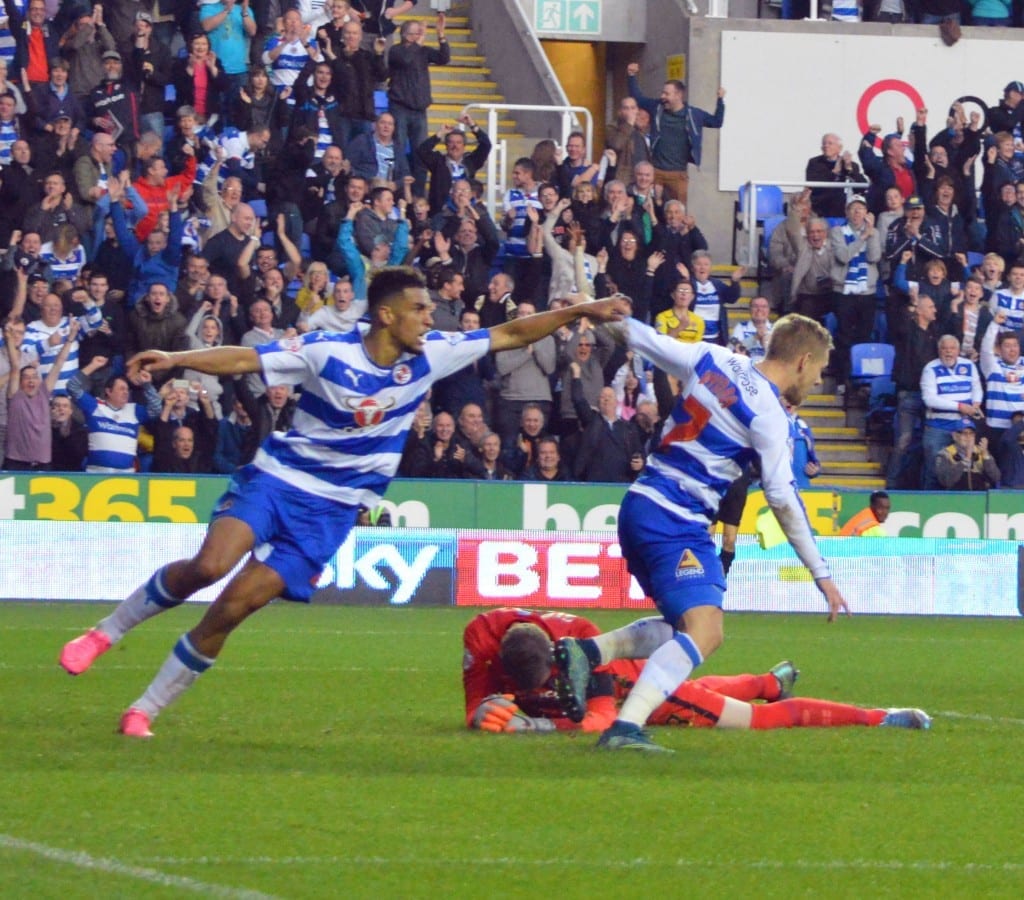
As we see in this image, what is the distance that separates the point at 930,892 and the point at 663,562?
2893mm

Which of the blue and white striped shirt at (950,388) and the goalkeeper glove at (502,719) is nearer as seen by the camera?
the goalkeeper glove at (502,719)

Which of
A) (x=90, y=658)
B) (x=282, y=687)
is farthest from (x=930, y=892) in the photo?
(x=282, y=687)

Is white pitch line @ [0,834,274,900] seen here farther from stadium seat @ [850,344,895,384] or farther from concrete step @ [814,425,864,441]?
concrete step @ [814,425,864,441]

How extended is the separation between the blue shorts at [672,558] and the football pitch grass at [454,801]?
0.65m

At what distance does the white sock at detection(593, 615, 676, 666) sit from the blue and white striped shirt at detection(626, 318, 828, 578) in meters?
0.68

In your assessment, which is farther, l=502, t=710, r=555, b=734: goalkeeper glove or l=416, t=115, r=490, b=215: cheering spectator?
l=416, t=115, r=490, b=215: cheering spectator

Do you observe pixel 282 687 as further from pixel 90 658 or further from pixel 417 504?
pixel 417 504

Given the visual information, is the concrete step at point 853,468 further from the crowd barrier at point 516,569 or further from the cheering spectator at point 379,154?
the cheering spectator at point 379,154

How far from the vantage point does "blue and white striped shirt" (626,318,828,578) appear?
816cm

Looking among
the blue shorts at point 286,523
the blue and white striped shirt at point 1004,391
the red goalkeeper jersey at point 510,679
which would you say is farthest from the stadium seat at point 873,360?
the blue shorts at point 286,523

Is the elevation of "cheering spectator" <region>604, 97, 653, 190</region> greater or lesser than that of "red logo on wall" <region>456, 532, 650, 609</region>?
greater

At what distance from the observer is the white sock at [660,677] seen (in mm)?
8031

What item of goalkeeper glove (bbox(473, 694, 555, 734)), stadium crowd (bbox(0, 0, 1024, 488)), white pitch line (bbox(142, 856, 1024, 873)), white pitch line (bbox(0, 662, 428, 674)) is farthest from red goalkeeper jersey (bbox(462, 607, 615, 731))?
stadium crowd (bbox(0, 0, 1024, 488))

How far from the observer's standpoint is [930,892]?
558cm
